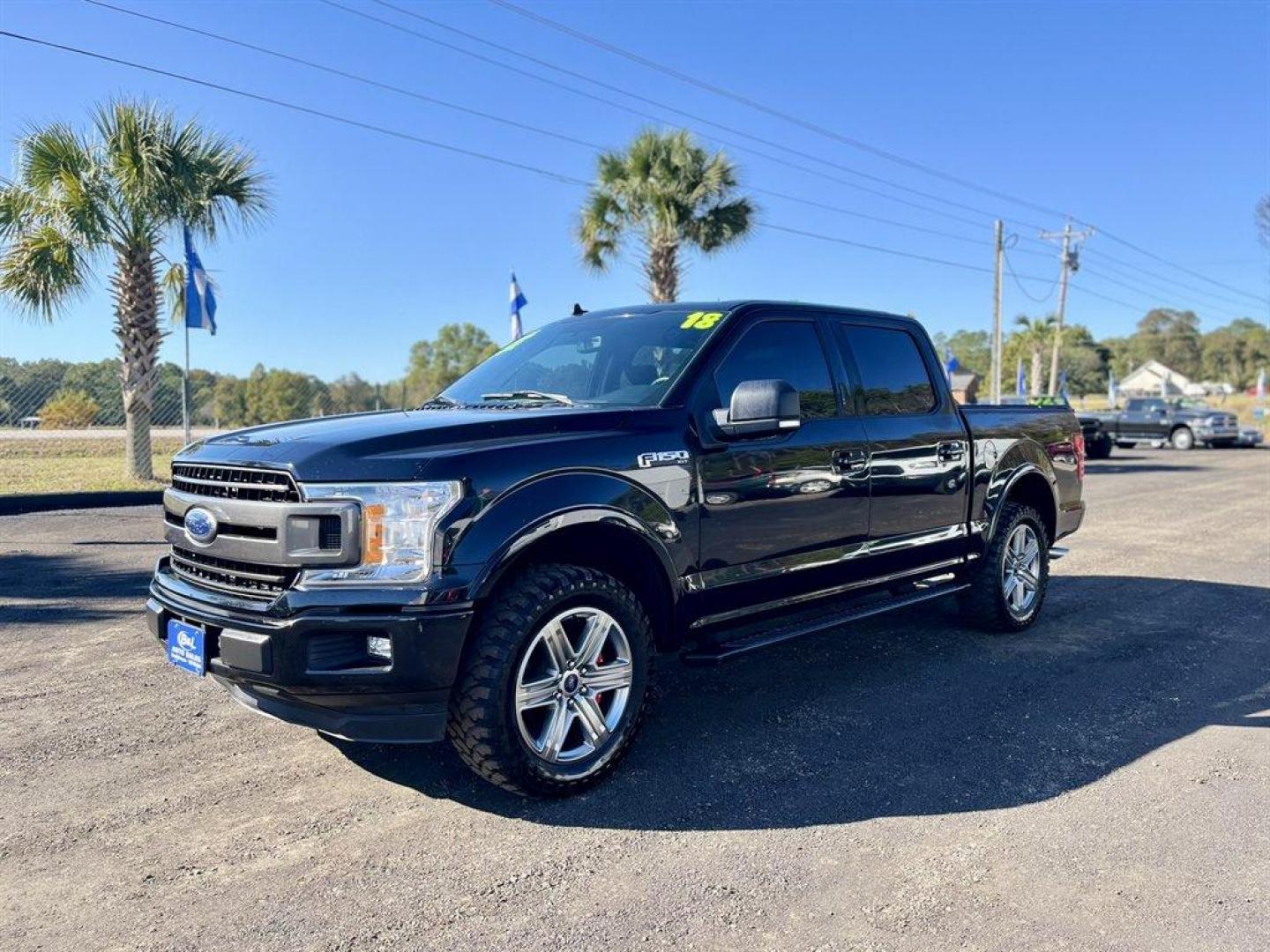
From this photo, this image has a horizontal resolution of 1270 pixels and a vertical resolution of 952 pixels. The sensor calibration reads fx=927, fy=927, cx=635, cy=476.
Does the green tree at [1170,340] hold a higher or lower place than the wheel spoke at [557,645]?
higher

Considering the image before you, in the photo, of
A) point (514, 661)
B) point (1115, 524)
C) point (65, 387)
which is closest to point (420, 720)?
point (514, 661)

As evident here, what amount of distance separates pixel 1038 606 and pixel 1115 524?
20.3ft

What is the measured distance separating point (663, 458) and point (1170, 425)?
32147mm

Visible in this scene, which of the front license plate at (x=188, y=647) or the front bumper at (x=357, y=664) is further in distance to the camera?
the front license plate at (x=188, y=647)

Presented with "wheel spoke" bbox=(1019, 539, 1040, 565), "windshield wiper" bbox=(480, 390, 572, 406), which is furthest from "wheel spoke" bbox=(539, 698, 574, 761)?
"wheel spoke" bbox=(1019, 539, 1040, 565)

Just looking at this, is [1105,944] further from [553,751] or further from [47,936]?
[47,936]

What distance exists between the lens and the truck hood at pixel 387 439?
3127mm

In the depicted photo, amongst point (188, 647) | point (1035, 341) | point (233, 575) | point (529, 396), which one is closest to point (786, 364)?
point (529, 396)

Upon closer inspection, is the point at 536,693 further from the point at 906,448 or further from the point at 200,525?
the point at 906,448

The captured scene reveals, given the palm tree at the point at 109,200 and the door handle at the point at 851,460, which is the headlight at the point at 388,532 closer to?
the door handle at the point at 851,460

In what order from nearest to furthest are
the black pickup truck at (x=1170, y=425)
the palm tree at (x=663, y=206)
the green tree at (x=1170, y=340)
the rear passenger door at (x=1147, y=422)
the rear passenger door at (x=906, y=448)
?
the rear passenger door at (x=906, y=448) < the palm tree at (x=663, y=206) < the black pickup truck at (x=1170, y=425) < the rear passenger door at (x=1147, y=422) < the green tree at (x=1170, y=340)

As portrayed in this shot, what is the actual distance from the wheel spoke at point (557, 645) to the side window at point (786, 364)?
134 centimetres

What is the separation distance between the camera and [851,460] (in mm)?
4621

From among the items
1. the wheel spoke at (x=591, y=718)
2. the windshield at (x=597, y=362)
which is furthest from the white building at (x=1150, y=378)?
the wheel spoke at (x=591, y=718)
